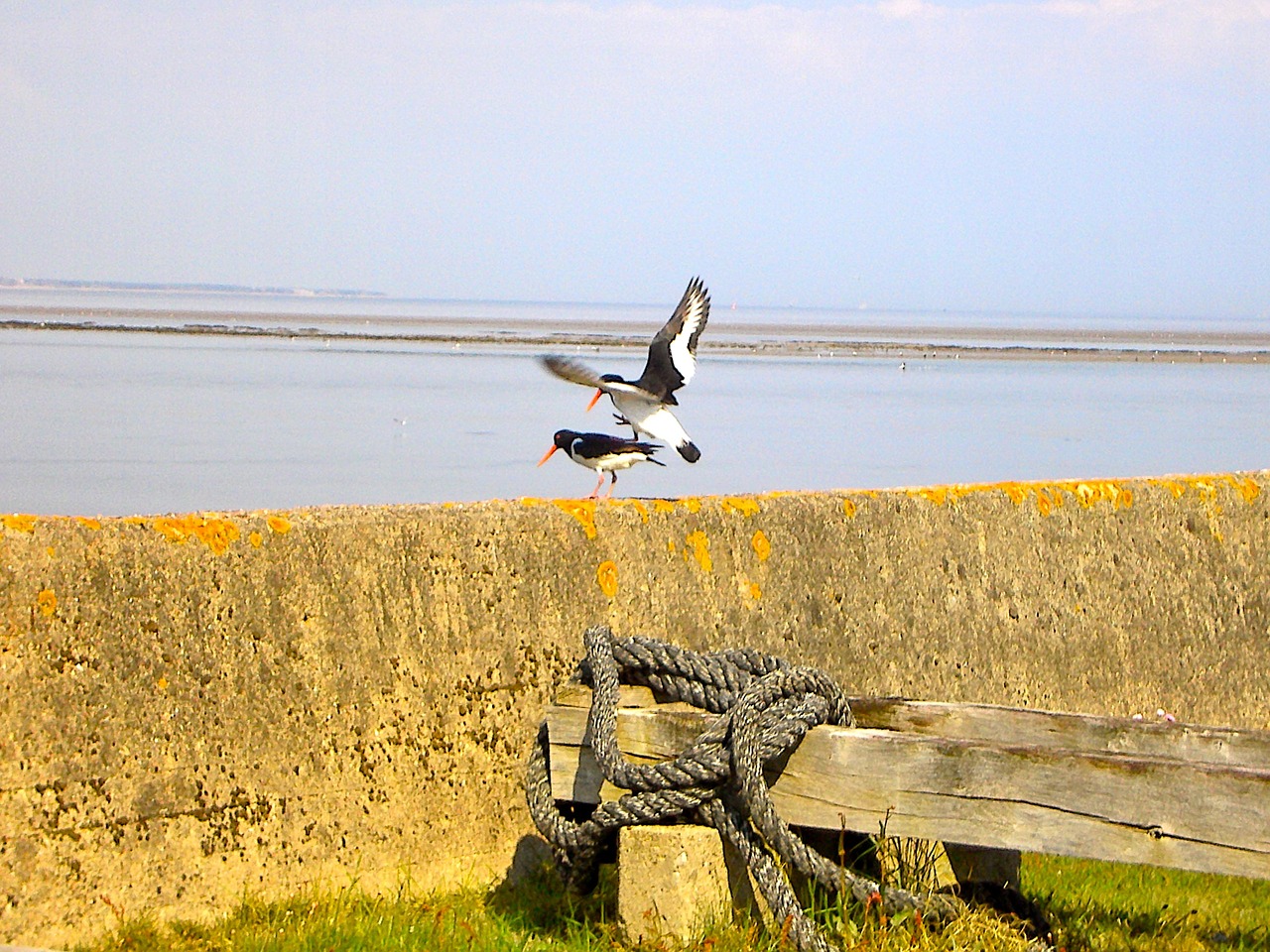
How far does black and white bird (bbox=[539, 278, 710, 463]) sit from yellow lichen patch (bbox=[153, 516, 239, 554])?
127 inches

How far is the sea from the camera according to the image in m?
15.2

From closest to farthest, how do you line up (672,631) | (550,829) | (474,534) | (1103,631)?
1. (550,829)
2. (474,534)
3. (672,631)
4. (1103,631)

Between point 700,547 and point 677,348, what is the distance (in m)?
3.40

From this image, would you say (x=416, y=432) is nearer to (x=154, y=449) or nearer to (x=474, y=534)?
(x=154, y=449)

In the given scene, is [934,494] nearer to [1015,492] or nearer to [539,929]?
[1015,492]

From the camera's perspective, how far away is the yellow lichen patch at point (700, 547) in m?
4.63

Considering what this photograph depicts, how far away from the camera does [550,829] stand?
386 cm

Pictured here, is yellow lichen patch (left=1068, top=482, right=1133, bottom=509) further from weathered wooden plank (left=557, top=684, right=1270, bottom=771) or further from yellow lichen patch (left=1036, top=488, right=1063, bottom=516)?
weathered wooden plank (left=557, top=684, right=1270, bottom=771)

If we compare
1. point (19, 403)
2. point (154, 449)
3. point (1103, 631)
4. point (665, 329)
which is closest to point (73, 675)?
point (1103, 631)

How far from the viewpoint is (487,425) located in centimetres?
2195

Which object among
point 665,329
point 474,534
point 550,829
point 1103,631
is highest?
point 665,329

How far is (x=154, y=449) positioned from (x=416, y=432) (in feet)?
13.2

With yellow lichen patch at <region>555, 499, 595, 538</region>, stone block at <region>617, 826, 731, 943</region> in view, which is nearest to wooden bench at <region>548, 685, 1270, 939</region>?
stone block at <region>617, 826, 731, 943</region>

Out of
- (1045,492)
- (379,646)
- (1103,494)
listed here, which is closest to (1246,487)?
(1103,494)
